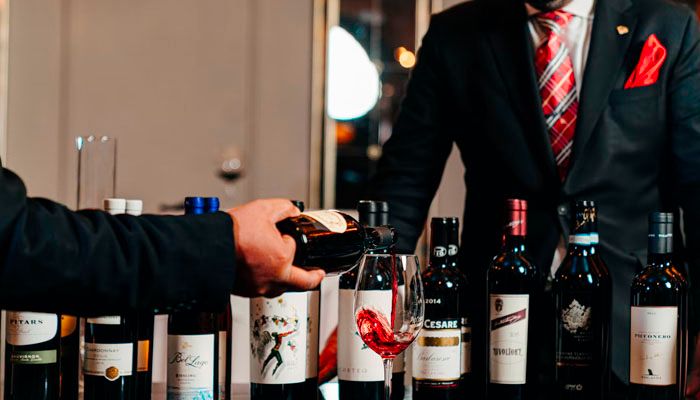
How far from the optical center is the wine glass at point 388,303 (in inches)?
48.3

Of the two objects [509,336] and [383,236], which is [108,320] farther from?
[509,336]

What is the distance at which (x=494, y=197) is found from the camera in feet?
6.79

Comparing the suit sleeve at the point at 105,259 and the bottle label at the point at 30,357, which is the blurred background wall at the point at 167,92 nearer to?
the bottle label at the point at 30,357

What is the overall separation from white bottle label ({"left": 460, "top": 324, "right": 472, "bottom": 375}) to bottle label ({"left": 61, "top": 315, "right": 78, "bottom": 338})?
57cm

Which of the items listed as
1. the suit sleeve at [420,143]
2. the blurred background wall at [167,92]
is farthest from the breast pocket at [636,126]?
the blurred background wall at [167,92]

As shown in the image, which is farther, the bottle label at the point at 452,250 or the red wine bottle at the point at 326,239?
the bottle label at the point at 452,250

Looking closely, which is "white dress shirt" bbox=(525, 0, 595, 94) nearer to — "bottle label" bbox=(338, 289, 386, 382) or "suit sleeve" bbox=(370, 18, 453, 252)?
"suit sleeve" bbox=(370, 18, 453, 252)

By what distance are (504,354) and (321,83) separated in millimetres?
3485

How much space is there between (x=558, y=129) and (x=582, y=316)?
71cm

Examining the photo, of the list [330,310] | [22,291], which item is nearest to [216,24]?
[330,310]

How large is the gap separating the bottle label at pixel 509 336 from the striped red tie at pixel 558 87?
67 centimetres

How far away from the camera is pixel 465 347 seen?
1376mm

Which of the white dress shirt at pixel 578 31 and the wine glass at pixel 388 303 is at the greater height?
→ the white dress shirt at pixel 578 31

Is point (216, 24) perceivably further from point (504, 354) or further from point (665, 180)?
point (504, 354)
